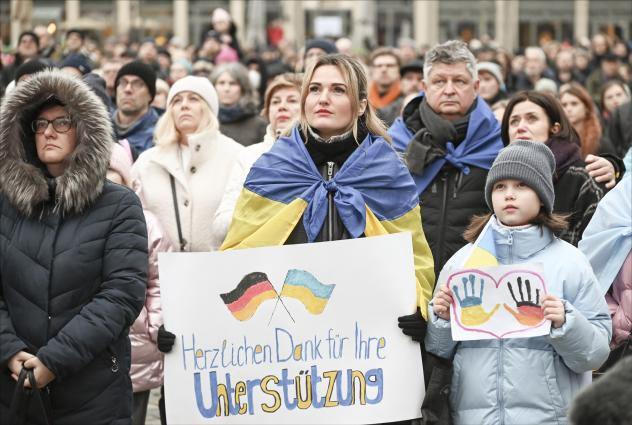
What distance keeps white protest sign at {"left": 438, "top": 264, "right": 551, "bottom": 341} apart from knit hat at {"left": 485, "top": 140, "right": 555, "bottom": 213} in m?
0.52

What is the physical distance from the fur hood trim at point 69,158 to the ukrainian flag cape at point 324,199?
653 mm

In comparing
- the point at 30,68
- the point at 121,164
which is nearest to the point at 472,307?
the point at 121,164

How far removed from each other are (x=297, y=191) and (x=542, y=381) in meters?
1.28

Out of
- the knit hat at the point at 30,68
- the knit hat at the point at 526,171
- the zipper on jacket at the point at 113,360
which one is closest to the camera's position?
the zipper on jacket at the point at 113,360

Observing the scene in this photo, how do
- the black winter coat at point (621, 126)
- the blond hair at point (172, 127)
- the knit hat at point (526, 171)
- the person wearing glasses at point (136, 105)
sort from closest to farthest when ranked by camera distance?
the knit hat at point (526, 171) < the blond hair at point (172, 127) < the person wearing glasses at point (136, 105) < the black winter coat at point (621, 126)

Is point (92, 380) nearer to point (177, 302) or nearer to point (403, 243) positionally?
point (177, 302)

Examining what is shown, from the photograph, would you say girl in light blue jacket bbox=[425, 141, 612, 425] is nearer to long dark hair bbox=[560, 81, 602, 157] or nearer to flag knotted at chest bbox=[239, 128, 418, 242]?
flag knotted at chest bbox=[239, 128, 418, 242]

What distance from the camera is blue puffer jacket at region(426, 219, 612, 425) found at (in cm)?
527

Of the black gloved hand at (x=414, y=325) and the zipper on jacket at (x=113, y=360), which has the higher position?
the black gloved hand at (x=414, y=325)

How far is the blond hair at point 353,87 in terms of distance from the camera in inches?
226

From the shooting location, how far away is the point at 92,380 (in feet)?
17.8

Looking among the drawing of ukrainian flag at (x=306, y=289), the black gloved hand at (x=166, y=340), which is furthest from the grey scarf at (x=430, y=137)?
the black gloved hand at (x=166, y=340)

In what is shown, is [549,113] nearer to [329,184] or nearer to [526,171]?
[526,171]

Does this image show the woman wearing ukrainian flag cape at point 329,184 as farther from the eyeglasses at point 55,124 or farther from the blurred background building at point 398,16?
the blurred background building at point 398,16
